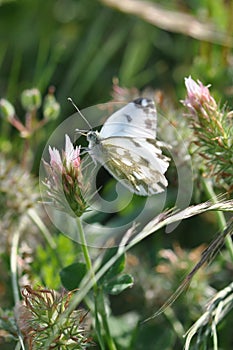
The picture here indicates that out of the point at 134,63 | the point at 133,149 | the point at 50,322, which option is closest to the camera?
the point at 50,322

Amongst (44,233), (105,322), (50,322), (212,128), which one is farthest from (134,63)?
(50,322)

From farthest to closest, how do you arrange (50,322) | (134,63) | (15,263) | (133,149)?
(134,63)
(15,263)
(133,149)
(50,322)

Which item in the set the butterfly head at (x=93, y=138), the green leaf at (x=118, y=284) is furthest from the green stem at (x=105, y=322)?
the butterfly head at (x=93, y=138)

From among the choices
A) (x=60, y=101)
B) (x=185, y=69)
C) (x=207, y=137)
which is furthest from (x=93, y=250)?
(x=185, y=69)

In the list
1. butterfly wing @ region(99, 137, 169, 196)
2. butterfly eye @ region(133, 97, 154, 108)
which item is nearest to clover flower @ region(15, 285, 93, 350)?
butterfly wing @ region(99, 137, 169, 196)

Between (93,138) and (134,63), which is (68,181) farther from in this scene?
(134,63)

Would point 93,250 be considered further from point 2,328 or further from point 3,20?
point 3,20

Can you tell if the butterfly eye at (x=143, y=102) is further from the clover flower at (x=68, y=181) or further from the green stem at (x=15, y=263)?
the green stem at (x=15, y=263)
